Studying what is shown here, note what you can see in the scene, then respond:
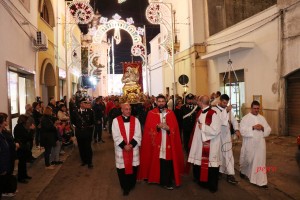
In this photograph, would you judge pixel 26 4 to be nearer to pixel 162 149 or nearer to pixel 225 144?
pixel 162 149

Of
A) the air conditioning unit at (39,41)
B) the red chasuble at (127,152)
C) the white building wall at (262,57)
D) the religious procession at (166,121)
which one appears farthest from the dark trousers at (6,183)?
the white building wall at (262,57)

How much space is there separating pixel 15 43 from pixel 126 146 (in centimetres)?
732

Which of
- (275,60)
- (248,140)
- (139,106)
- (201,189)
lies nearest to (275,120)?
(275,60)

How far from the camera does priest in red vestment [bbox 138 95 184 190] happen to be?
7223mm

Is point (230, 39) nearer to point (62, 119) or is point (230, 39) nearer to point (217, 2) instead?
point (217, 2)

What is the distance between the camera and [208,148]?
23.4 ft

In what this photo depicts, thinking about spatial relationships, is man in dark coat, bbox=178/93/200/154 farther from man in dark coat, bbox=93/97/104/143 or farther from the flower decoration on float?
the flower decoration on float

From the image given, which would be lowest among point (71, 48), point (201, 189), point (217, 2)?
point (201, 189)

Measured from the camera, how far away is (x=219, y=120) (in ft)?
23.6

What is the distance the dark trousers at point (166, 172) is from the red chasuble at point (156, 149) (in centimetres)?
9

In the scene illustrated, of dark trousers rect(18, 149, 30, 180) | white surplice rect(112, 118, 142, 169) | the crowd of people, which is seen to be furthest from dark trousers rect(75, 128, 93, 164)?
white surplice rect(112, 118, 142, 169)

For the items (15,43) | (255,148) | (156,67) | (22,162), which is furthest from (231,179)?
(156,67)

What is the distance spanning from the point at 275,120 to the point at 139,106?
5606 millimetres

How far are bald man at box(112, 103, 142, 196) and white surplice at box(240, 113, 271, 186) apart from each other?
92.9 inches
